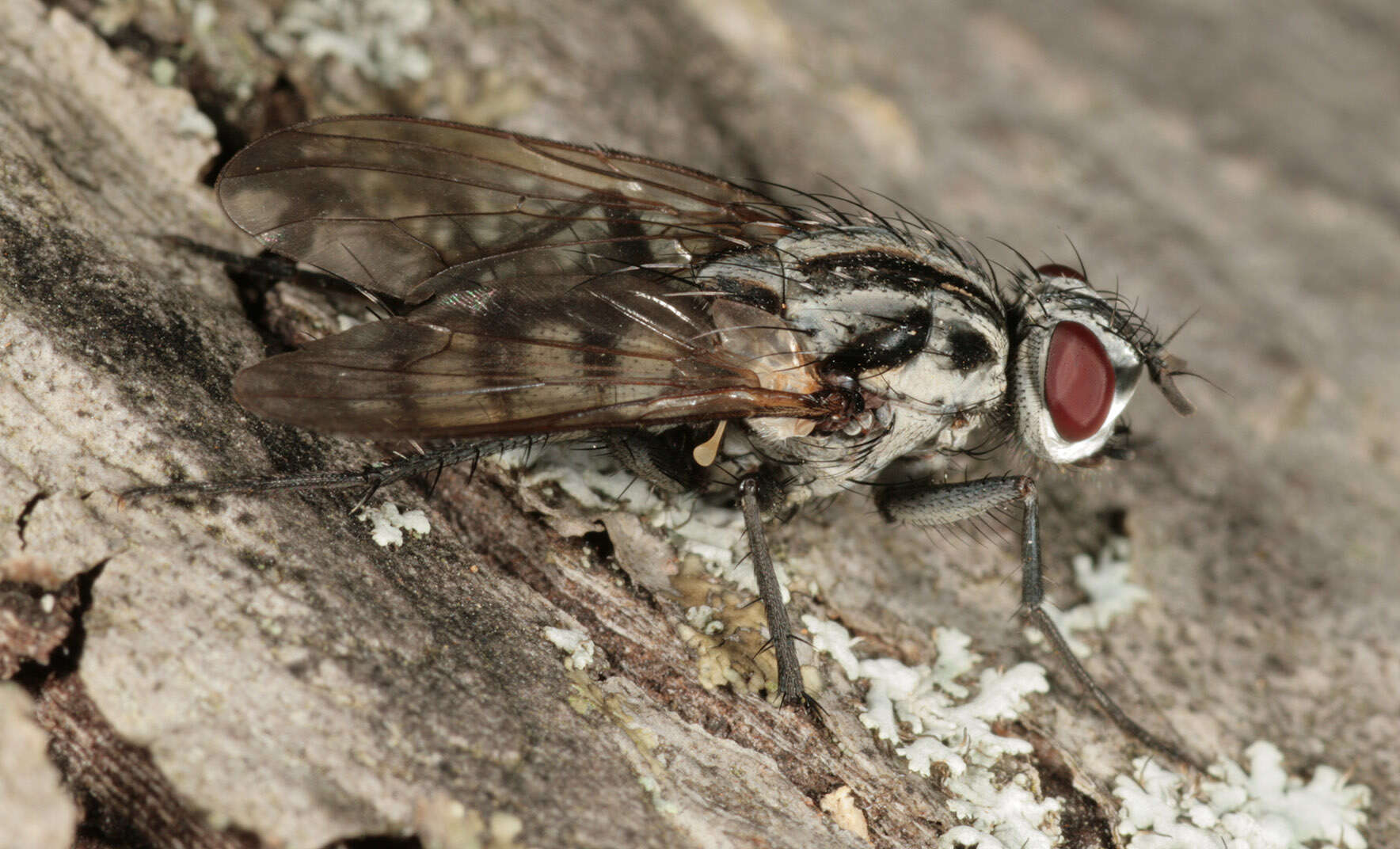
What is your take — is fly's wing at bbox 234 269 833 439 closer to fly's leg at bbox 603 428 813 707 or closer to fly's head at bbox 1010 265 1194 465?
fly's leg at bbox 603 428 813 707

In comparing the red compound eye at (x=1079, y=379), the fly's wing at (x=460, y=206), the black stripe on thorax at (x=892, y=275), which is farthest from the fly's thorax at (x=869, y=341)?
the fly's wing at (x=460, y=206)

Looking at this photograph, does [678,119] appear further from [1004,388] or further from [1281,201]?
[1281,201]

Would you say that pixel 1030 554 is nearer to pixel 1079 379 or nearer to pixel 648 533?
pixel 1079 379

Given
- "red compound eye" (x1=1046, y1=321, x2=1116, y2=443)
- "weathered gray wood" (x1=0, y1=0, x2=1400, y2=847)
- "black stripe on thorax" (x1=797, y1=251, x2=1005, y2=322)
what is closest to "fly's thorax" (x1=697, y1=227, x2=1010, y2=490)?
"black stripe on thorax" (x1=797, y1=251, x2=1005, y2=322)

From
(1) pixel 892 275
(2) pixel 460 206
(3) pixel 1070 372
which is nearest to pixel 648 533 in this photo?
(1) pixel 892 275

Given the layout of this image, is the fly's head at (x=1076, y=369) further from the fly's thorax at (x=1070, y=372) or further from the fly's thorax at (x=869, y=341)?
the fly's thorax at (x=869, y=341)

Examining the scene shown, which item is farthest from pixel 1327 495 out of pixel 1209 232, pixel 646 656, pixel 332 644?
pixel 332 644
